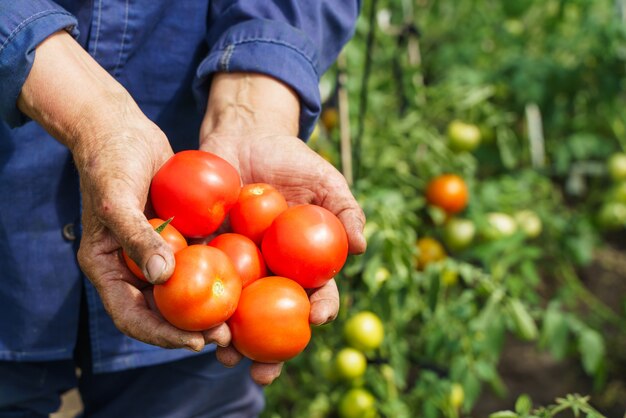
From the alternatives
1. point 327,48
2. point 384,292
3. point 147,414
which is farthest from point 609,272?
point 147,414

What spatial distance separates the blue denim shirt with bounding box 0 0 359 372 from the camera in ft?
5.09

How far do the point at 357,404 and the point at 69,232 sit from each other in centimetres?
132

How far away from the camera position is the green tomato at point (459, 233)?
303 cm

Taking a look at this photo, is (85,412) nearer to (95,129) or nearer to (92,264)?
(92,264)

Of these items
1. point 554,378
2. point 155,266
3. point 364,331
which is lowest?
point 554,378

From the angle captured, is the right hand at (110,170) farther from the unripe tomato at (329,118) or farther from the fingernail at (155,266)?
the unripe tomato at (329,118)

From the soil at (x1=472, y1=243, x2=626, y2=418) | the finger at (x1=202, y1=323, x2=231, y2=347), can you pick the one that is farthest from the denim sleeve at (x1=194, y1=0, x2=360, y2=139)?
the soil at (x1=472, y1=243, x2=626, y2=418)

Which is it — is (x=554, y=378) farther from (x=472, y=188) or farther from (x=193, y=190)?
(x=193, y=190)

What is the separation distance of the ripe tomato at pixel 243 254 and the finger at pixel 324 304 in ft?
0.44

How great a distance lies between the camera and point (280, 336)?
1.37 m

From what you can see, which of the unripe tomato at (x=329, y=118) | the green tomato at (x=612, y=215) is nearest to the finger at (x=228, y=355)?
the unripe tomato at (x=329, y=118)

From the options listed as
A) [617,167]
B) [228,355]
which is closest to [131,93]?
[228,355]

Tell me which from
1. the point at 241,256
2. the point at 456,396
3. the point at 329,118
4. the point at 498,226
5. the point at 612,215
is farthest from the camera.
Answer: the point at 612,215

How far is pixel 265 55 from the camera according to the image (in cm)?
162
